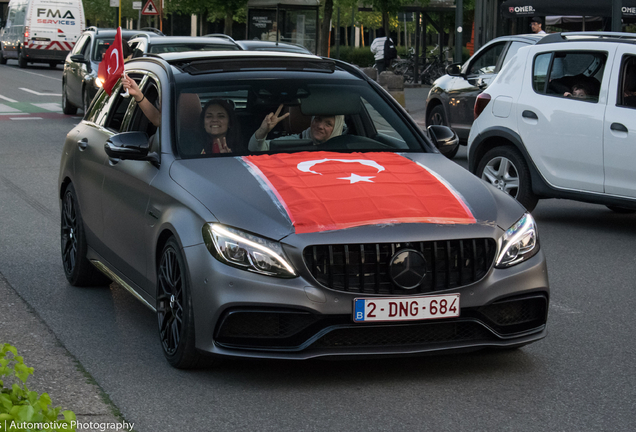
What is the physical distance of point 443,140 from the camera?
253 inches

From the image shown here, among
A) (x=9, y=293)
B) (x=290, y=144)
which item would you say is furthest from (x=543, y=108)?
(x=9, y=293)

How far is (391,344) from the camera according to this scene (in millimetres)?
4824

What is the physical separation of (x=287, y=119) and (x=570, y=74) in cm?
471

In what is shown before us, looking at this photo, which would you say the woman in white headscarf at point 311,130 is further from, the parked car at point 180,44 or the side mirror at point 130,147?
the parked car at point 180,44

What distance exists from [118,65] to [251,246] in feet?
8.11

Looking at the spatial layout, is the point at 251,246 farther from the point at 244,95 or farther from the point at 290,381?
the point at 244,95

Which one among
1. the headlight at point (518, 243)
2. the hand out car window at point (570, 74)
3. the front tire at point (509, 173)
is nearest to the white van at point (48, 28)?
the front tire at point (509, 173)

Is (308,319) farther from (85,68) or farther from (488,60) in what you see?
(85,68)

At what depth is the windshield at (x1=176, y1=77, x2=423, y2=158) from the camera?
19.2 ft

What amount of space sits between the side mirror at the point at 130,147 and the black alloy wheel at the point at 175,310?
69 centimetres

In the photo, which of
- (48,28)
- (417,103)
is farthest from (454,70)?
(48,28)

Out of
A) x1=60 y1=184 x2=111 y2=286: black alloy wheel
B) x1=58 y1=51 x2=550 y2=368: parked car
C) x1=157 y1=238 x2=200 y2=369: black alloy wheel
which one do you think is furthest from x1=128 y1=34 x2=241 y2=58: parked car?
x1=157 y1=238 x2=200 y2=369: black alloy wheel

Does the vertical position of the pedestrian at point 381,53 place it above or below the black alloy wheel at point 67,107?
above

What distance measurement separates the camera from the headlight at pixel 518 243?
195 inches
